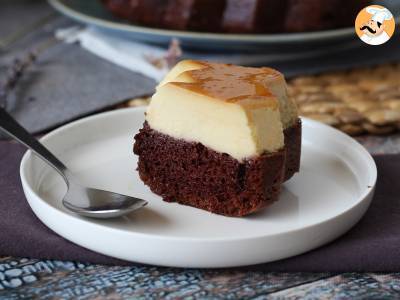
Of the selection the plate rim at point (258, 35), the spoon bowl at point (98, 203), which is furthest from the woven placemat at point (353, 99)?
the spoon bowl at point (98, 203)

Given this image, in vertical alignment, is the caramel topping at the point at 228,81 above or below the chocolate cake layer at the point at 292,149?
above

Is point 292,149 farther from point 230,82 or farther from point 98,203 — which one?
point 98,203

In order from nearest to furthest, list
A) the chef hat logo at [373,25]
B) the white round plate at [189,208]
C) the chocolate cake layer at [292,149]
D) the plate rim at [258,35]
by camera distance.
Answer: the white round plate at [189,208]
the chocolate cake layer at [292,149]
the chef hat logo at [373,25]
the plate rim at [258,35]

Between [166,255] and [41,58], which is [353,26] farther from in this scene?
[166,255]

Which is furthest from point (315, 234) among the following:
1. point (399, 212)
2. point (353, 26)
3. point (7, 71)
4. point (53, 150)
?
point (7, 71)

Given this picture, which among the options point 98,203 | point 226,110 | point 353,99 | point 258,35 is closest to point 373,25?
point 353,99

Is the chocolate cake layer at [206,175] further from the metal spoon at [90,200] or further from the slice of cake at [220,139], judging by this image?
the metal spoon at [90,200]

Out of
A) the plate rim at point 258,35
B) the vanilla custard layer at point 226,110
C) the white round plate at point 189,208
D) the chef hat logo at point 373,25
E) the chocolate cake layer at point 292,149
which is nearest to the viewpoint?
the white round plate at point 189,208
